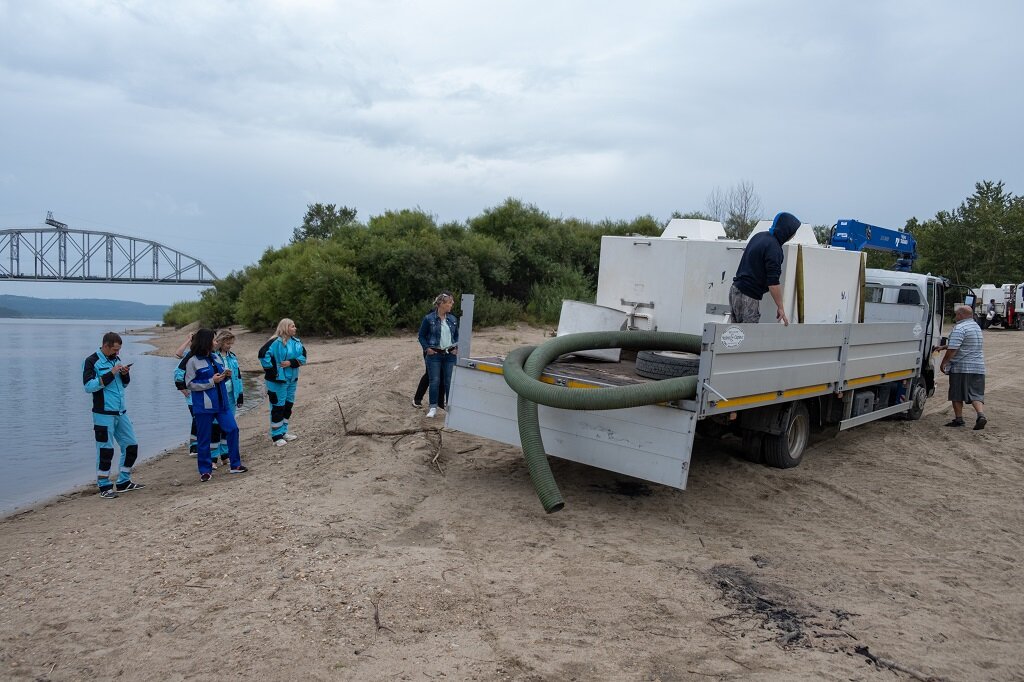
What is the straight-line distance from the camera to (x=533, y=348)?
704 cm

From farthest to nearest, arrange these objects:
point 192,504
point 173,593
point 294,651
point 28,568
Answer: point 192,504
point 28,568
point 173,593
point 294,651

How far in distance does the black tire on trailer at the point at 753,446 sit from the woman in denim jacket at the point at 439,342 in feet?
12.0

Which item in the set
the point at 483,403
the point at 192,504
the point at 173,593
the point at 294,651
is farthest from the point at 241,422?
the point at 294,651

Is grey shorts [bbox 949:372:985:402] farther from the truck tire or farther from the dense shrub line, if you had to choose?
the dense shrub line

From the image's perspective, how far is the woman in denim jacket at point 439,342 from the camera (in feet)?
31.3

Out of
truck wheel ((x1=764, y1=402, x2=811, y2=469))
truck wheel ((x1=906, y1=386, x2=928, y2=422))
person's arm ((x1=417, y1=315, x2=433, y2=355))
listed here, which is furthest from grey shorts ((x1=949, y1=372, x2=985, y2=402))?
person's arm ((x1=417, y1=315, x2=433, y2=355))

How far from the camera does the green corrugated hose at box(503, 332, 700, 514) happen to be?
5.53 m

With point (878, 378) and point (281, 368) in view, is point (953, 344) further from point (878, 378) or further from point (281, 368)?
point (281, 368)

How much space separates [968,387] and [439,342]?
7295 mm

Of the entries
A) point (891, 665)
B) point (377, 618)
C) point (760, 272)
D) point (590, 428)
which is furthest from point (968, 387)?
point (377, 618)

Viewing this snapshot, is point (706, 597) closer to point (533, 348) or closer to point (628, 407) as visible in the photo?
point (628, 407)

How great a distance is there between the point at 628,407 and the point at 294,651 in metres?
2.83

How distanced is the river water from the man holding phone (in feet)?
4.68

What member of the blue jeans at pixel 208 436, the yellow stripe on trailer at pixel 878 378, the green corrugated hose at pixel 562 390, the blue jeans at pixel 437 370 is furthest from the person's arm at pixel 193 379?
the yellow stripe on trailer at pixel 878 378
